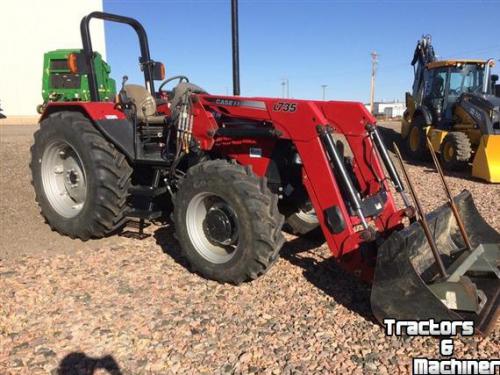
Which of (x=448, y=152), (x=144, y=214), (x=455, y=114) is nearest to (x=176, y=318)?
(x=144, y=214)

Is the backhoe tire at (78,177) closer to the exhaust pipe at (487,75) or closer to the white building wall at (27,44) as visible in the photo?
the exhaust pipe at (487,75)

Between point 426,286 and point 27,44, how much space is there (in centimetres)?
3533

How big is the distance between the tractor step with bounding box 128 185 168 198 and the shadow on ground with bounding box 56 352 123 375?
206 centimetres

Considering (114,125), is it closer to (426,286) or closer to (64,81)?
(426,286)

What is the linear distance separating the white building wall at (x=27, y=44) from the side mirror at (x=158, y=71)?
27962mm

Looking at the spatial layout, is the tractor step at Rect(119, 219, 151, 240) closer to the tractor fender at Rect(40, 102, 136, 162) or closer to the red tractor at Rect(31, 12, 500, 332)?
the red tractor at Rect(31, 12, 500, 332)

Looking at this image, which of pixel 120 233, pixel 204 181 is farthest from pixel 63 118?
pixel 204 181

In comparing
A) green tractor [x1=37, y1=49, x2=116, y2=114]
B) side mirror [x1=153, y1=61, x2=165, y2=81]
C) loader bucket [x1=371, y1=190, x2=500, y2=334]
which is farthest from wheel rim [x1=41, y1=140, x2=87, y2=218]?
green tractor [x1=37, y1=49, x2=116, y2=114]

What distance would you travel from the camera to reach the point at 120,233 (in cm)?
542

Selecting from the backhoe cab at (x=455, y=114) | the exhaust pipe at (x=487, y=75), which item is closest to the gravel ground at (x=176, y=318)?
the backhoe cab at (x=455, y=114)

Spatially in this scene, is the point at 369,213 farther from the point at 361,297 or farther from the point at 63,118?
the point at 63,118

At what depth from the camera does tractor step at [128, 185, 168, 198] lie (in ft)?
15.9

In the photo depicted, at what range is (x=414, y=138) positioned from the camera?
13.4 m

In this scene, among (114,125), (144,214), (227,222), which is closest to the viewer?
(227,222)
